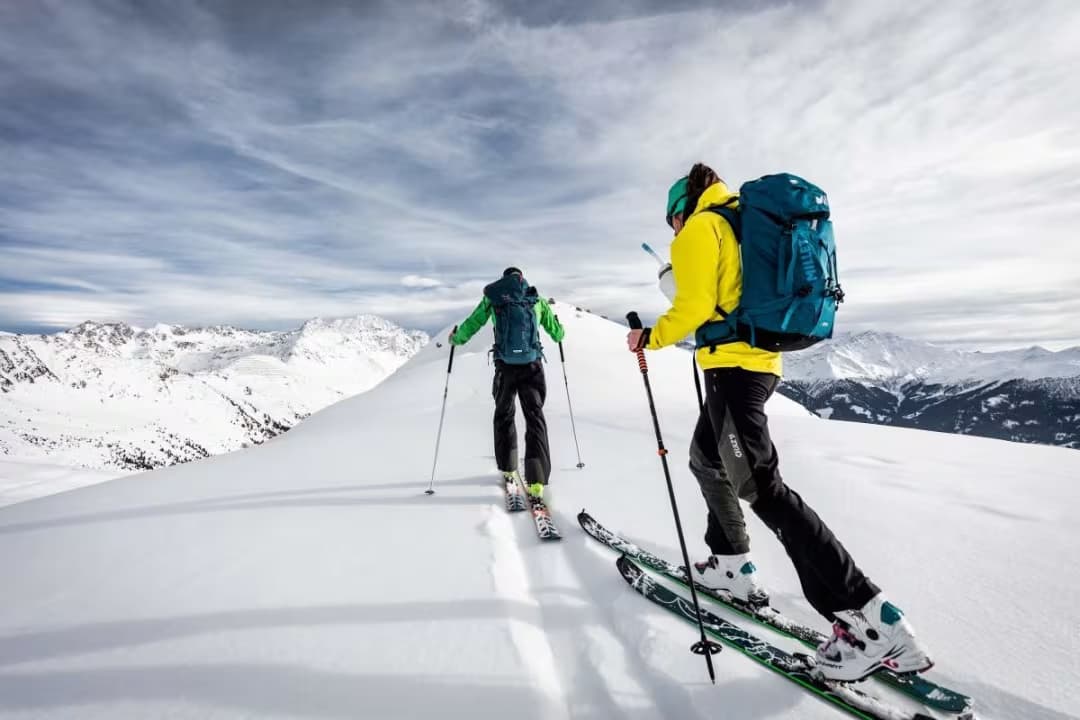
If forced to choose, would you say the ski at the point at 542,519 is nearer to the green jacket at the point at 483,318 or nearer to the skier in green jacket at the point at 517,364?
the skier in green jacket at the point at 517,364

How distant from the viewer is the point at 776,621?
11.7ft

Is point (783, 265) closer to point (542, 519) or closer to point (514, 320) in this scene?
point (542, 519)

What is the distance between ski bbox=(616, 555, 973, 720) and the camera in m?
2.66

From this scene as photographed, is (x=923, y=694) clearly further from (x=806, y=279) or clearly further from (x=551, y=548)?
(x=551, y=548)

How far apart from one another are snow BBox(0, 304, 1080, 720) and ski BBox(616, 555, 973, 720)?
9 cm

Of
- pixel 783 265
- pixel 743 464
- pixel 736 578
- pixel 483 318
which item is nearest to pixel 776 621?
pixel 736 578

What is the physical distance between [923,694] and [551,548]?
3120 mm

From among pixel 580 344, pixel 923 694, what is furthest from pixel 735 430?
pixel 580 344

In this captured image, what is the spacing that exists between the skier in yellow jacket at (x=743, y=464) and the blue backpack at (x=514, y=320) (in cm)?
313

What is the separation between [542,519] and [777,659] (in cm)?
287

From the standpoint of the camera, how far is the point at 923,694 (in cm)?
277

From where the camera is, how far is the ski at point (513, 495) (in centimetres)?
623

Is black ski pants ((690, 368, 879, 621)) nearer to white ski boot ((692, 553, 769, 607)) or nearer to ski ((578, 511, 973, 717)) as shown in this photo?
white ski boot ((692, 553, 769, 607))

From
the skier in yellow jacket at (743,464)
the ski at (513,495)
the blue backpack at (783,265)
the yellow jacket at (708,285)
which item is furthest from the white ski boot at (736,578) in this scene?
the ski at (513,495)
